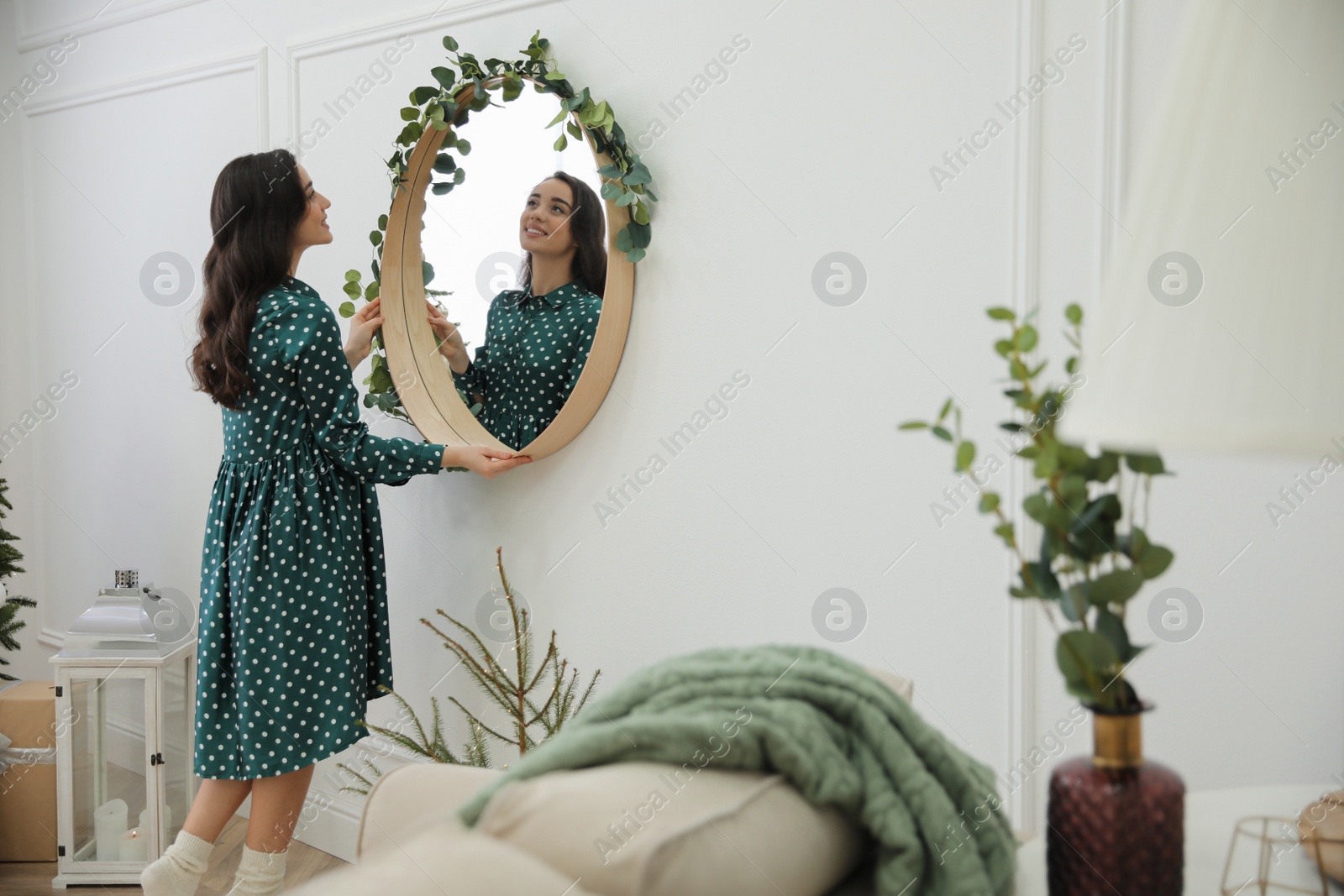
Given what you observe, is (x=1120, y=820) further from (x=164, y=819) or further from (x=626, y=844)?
(x=164, y=819)

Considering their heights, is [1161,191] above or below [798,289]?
below

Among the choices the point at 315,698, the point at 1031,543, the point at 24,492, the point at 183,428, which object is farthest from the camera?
the point at 24,492

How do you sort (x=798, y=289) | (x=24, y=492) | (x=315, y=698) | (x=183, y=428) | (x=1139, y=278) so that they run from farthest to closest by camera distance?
(x=24, y=492), (x=183, y=428), (x=315, y=698), (x=798, y=289), (x=1139, y=278)

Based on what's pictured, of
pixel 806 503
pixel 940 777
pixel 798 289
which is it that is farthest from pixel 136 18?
Answer: pixel 940 777

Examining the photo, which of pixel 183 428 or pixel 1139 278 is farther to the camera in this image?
pixel 183 428

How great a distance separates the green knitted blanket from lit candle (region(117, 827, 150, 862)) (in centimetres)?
223

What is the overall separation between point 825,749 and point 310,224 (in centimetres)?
179

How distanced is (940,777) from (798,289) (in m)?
1.16

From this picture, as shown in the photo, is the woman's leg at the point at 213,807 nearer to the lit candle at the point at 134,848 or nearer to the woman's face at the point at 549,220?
the lit candle at the point at 134,848

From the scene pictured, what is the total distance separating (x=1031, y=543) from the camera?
1.71 m

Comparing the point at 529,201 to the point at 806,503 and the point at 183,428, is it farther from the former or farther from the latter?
the point at 183,428

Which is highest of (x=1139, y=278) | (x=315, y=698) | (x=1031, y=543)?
A: (x=1139, y=278)

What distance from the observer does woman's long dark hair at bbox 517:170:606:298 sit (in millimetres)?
2139

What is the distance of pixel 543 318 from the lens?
2.25 m
